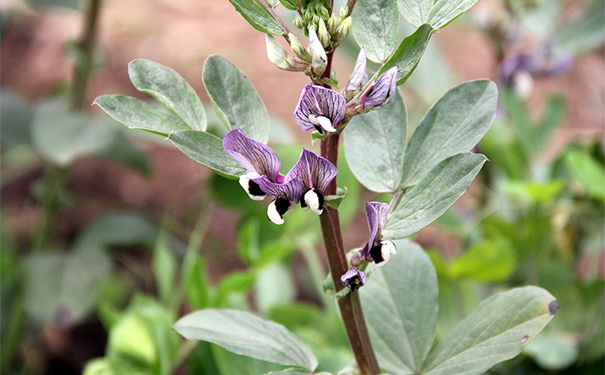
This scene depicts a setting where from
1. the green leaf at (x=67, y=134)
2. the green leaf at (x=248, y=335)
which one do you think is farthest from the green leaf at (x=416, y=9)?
the green leaf at (x=67, y=134)

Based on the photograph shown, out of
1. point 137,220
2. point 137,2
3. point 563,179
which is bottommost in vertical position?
point 137,220

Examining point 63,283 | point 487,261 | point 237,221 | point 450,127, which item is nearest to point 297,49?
point 450,127

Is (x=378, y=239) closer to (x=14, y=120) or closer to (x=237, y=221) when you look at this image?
(x=237, y=221)

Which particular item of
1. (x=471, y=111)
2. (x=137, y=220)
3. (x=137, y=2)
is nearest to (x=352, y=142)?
(x=471, y=111)

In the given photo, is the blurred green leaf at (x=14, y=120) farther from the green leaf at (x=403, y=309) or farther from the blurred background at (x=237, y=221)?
the green leaf at (x=403, y=309)

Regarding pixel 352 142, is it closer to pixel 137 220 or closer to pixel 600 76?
pixel 137 220
